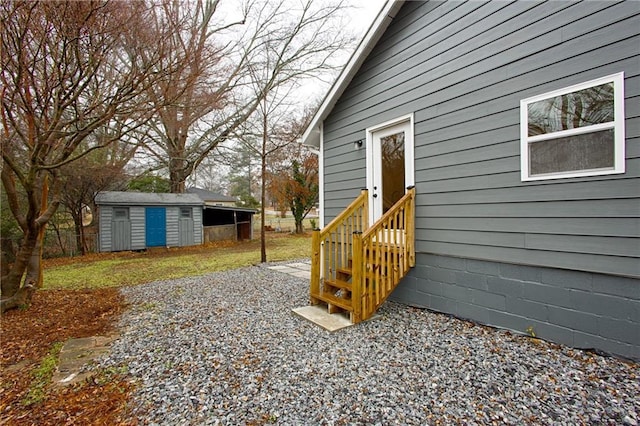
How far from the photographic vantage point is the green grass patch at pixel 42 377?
2.47m

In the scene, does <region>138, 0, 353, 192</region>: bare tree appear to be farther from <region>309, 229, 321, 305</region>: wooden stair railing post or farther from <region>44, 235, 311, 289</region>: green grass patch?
<region>44, 235, 311, 289</region>: green grass patch

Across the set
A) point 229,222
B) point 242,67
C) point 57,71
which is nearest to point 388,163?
point 57,71

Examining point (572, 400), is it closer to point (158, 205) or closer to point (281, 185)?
point (158, 205)

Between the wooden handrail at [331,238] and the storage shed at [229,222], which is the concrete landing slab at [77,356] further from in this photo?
the storage shed at [229,222]

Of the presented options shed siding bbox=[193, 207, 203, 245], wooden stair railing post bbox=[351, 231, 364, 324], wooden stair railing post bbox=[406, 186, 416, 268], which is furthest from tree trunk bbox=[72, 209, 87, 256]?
wooden stair railing post bbox=[406, 186, 416, 268]

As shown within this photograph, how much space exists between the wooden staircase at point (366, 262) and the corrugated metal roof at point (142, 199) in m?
12.3

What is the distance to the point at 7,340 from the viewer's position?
12.0 feet

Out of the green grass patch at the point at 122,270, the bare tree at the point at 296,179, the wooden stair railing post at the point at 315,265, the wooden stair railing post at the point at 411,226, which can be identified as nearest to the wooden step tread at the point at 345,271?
the wooden stair railing post at the point at 315,265

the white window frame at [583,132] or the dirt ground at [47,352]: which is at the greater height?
the white window frame at [583,132]

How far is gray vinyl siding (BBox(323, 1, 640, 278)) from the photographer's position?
8.96ft

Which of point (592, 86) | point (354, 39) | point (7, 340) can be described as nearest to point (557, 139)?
point (592, 86)

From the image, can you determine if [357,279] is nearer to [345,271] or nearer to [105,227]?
[345,271]

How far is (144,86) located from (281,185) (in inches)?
552

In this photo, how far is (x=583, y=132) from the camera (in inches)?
114
